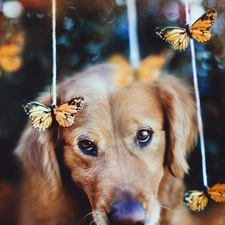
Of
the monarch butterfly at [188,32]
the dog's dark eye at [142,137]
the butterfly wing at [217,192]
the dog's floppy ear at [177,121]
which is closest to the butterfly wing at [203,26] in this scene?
the monarch butterfly at [188,32]

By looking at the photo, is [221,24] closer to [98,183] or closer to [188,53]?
[188,53]

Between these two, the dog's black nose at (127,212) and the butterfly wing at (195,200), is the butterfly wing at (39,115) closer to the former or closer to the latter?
the dog's black nose at (127,212)

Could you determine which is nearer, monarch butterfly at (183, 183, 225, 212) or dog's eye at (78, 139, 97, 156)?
dog's eye at (78, 139, 97, 156)

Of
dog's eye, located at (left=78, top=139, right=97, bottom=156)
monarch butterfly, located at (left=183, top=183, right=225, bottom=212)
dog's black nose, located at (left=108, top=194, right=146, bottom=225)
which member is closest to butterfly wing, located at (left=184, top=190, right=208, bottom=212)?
monarch butterfly, located at (left=183, top=183, right=225, bottom=212)

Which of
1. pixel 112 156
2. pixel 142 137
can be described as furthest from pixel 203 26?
pixel 112 156

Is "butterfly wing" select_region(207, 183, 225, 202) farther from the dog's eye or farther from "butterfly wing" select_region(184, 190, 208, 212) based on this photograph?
the dog's eye

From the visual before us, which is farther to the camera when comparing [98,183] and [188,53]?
[188,53]

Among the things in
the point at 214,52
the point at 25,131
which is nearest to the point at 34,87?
the point at 25,131
